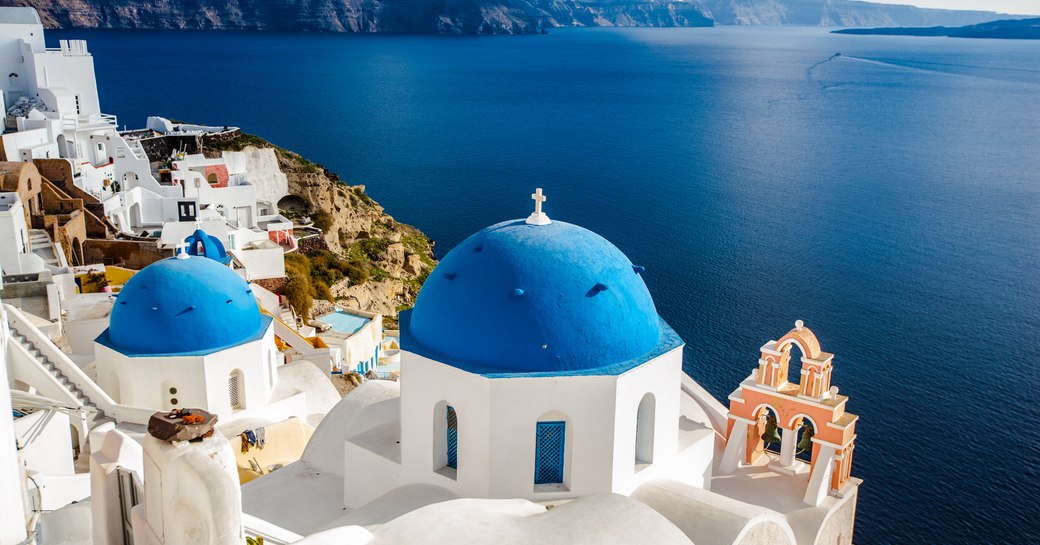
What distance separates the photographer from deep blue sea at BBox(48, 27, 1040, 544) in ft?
105

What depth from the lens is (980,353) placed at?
37.3 metres

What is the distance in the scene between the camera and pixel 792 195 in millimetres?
61062

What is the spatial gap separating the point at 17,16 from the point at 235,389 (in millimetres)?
40243

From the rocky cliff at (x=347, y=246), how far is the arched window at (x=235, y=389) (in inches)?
658

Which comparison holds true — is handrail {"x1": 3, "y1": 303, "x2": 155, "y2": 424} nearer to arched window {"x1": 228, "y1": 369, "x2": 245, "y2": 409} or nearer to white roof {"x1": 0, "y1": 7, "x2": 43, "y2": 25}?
arched window {"x1": 228, "y1": 369, "x2": 245, "y2": 409}

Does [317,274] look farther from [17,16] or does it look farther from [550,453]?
[550,453]

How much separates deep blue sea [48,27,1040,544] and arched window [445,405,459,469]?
61.3 feet

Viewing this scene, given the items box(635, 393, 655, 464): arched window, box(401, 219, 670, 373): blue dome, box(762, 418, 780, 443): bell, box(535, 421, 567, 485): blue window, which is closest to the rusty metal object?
box(401, 219, 670, 373): blue dome

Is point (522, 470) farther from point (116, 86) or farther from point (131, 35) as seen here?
point (131, 35)

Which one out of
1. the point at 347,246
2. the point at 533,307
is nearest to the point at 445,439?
the point at 533,307

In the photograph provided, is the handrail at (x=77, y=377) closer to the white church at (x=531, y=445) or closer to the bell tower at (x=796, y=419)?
the white church at (x=531, y=445)

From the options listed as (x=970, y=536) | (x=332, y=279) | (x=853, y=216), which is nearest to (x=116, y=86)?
(x=332, y=279)

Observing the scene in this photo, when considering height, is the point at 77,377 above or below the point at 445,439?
below

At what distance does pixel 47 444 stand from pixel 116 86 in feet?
358
